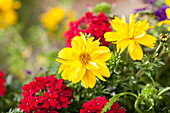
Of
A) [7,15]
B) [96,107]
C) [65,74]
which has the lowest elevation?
[96,107]

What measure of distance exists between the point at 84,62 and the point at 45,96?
17 cm

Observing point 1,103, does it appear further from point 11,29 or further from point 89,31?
point 11,29

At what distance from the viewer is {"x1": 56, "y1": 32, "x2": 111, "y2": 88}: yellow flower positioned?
1.59 ft

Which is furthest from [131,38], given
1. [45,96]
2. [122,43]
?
[45,96]

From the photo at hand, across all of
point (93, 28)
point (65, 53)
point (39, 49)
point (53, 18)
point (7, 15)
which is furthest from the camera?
point (39, 49)

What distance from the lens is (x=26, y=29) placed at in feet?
6.65

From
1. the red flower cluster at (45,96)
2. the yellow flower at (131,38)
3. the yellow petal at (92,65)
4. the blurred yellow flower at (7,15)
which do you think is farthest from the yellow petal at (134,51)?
the blurred yellow flower at (7,15)

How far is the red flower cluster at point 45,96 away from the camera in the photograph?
21.2 inches

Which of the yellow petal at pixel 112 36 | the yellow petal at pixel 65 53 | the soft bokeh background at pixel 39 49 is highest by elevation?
the yellow petal at pixel 112 36

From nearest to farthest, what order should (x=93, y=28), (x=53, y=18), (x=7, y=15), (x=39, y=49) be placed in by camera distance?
1. (x=93, y=28)
2. (x=7, y=15)
3. (x=53, y=18)
4. (x=39, y=49)

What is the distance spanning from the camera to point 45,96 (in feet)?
1.82

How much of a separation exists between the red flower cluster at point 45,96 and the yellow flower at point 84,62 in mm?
86

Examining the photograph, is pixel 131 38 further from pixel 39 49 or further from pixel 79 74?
pixel 39 49

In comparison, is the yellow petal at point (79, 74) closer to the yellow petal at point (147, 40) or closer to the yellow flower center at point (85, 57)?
the yellow flower center at point (85, 57)
